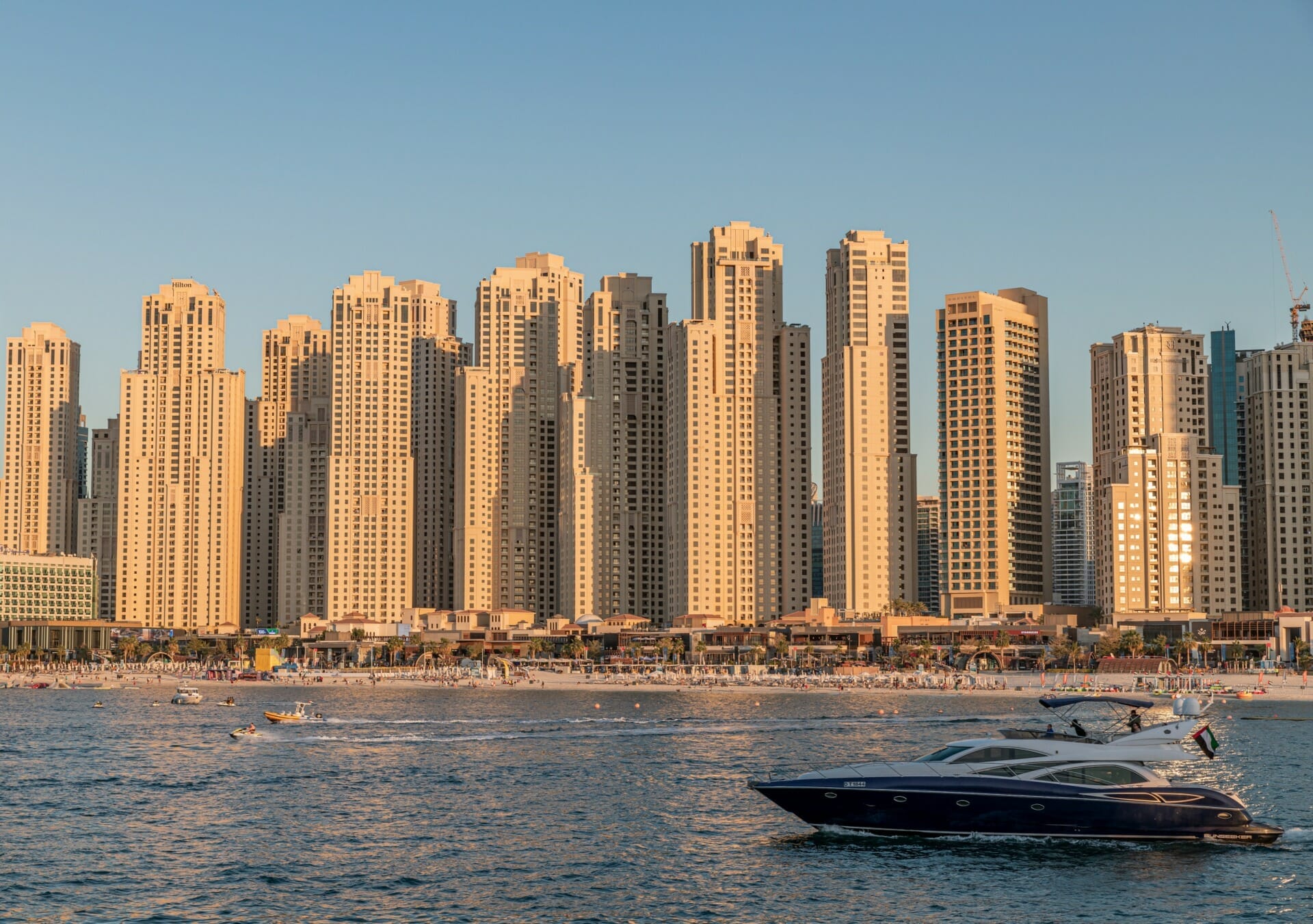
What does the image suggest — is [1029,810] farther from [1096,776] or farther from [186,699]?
[186,699]

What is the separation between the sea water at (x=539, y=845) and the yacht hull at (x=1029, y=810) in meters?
0.91

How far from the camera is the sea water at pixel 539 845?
59062 millimetres

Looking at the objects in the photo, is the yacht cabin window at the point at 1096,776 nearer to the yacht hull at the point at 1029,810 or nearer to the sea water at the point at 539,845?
the yacht hull at the point at 1029,810

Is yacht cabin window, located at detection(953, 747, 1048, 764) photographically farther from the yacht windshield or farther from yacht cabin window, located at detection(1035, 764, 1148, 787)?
yacht cabin window, located at detection(1035, 764, 1148, 787)

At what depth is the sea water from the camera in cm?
→ 5906

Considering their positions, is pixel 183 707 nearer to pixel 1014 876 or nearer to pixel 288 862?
pixel 288 862

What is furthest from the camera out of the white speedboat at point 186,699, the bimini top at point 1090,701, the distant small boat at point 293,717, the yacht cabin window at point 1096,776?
the white speedboat at point 186,699

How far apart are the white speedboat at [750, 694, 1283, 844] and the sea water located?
1068mm

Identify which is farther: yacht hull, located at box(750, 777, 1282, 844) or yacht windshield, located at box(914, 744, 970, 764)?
yacht windshield, located at box(914, 744, 970, 764)

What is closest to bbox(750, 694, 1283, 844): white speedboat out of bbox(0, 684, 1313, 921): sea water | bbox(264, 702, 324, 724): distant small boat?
Result: bbox(0, 684, 1313, 921): sea water

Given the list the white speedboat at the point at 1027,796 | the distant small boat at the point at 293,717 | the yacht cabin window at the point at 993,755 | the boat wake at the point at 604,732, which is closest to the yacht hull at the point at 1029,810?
the white speedboat at the point at 1027,796

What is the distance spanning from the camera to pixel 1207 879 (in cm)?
6153

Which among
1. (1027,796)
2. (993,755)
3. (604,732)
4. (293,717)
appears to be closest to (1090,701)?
(993,755)

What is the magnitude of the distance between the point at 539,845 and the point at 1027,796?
76.6ft
